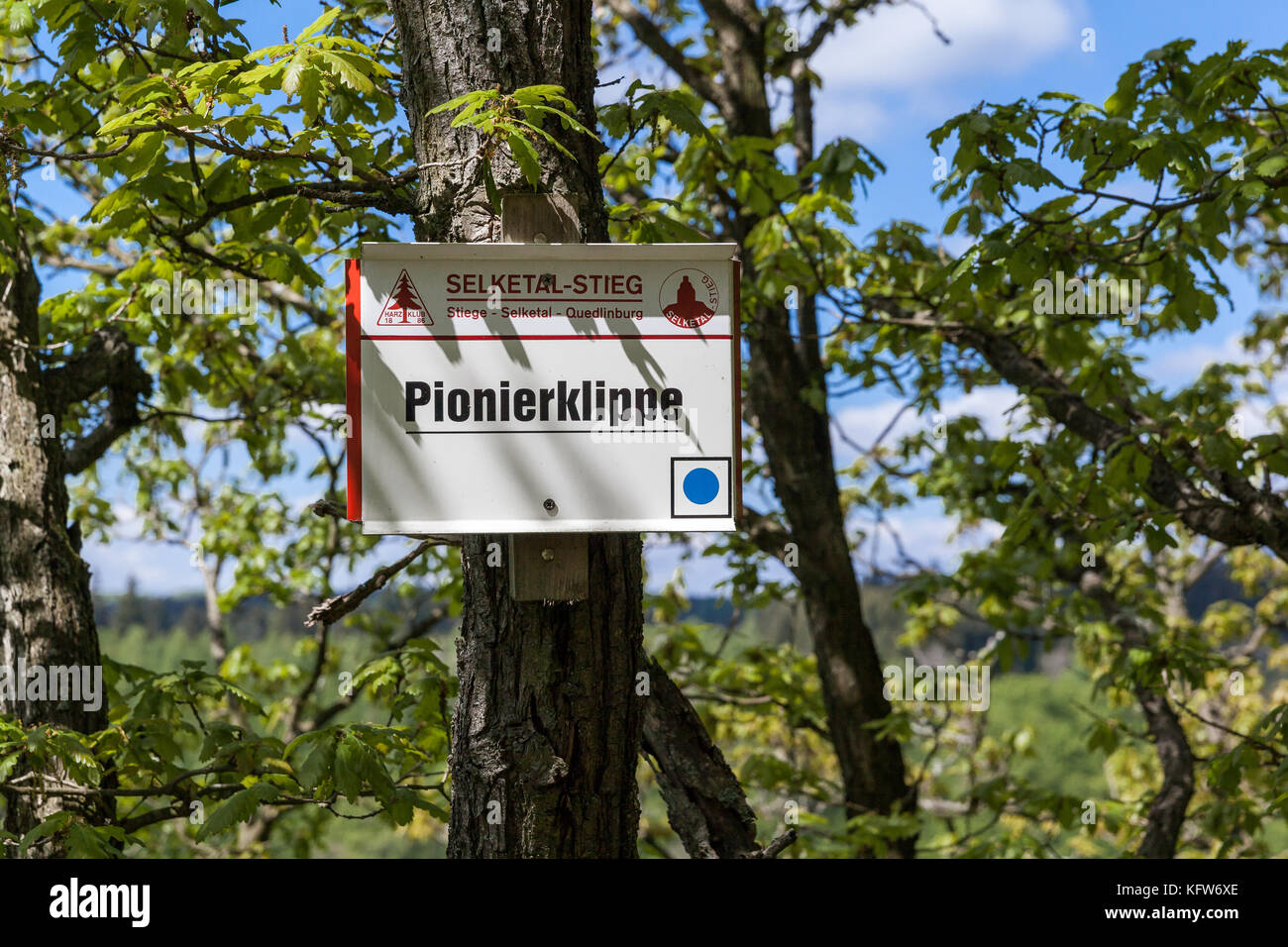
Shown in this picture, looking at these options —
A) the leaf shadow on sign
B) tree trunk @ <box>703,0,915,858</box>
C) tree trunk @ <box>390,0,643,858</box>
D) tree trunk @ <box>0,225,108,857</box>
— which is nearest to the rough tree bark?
tree trunk @ <box>703,0,915,858</box>

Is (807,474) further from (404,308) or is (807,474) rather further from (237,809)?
(404,308)

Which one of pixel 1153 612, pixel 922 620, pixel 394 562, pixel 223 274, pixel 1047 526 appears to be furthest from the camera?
pixel 922 620

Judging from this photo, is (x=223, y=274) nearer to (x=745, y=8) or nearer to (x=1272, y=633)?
(x=745, y=8)

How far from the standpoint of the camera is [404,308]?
194 cm

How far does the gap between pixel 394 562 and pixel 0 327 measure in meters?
2.22

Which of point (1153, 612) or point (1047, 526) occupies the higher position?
point (1047, 526)

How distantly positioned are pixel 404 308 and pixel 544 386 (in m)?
0.28

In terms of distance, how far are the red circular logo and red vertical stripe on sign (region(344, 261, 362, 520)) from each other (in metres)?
0.52

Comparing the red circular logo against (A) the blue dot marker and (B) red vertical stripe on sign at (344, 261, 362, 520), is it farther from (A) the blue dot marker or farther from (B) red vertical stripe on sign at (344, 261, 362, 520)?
(B) red vertical stripe on sign at (344, 261, 362, 520)

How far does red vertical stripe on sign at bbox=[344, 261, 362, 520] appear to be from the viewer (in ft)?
6.25

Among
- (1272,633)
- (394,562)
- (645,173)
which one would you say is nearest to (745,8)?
(645,173)

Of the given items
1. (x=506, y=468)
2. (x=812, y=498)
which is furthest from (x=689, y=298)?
(x=812, y=498)
